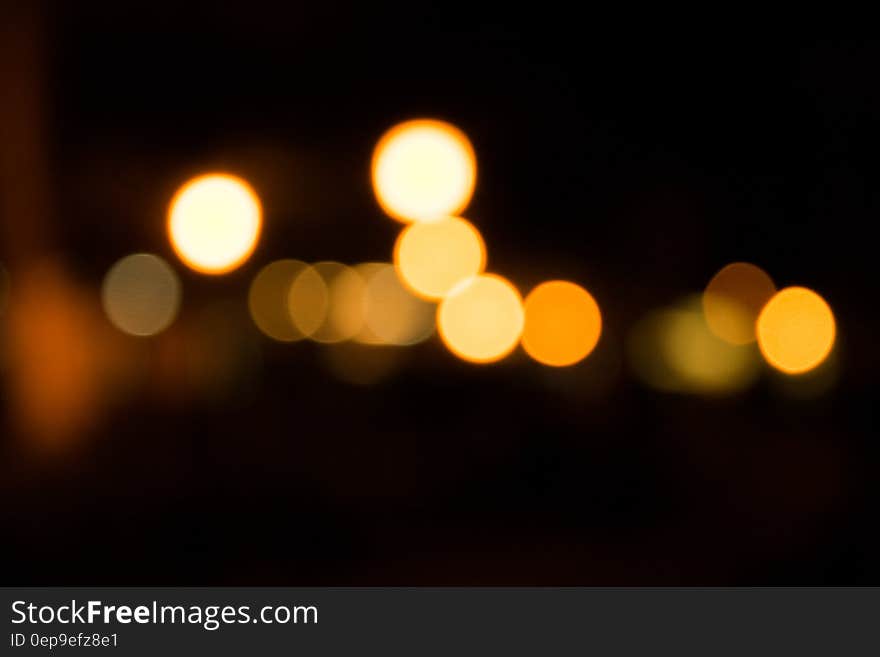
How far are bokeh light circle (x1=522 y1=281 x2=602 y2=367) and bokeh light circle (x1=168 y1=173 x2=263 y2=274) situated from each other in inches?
→ 586

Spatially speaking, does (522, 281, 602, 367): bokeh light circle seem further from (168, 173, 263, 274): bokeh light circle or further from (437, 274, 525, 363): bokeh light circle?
(168, 173, 263, 274): bokeh light circle

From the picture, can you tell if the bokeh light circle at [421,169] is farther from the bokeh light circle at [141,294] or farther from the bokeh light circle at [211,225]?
the bokeh light circle at [141,294]

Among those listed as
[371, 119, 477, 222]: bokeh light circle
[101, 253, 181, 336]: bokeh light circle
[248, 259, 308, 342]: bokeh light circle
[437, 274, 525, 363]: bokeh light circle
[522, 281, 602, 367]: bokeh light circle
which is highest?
[248, 259, 308, 342]: bokeh light circle

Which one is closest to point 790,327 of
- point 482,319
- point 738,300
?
point 738,300

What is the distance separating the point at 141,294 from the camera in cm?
1599

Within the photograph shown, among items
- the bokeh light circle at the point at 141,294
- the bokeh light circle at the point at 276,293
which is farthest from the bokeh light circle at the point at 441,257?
the bokeh light circle at the point at 276,293

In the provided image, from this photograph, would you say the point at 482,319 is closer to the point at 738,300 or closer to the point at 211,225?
the point at 738,300

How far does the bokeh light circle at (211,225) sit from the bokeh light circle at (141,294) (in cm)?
53

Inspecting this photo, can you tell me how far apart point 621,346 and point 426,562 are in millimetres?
3275

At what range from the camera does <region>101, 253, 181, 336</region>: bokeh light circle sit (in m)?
7.71

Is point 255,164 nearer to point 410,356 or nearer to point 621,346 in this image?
point 621,346

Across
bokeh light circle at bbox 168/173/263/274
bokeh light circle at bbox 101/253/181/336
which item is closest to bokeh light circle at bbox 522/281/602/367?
bokeh light circle at bbox 101/253/181/336

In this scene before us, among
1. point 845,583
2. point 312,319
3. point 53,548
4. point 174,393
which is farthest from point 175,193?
point 312,319

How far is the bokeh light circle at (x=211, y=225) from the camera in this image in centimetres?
707
